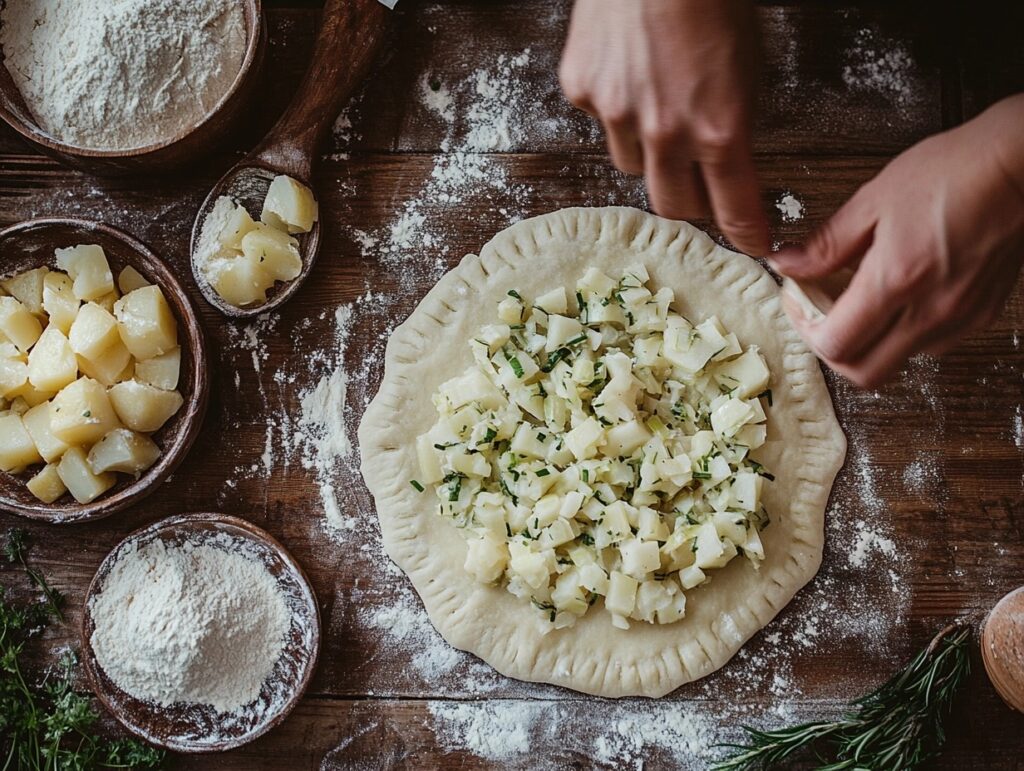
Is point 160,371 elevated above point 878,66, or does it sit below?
below

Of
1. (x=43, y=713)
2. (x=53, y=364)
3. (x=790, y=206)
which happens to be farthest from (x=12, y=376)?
(x=790, y=206)

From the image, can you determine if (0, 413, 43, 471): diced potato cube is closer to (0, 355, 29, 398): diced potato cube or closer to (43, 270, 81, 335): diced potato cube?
(0, 355, 29, 398): diced potato cube

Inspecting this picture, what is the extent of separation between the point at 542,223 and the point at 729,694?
4.08ft

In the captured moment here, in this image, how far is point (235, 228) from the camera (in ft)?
7.17

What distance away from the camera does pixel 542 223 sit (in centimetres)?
225

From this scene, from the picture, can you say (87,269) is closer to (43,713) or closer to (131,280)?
(131,280)

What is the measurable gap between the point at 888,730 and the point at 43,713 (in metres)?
1.99

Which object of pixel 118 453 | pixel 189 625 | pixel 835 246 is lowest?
pixel 189 625

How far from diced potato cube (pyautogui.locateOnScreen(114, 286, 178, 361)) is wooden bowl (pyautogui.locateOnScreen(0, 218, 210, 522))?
1.9 inches

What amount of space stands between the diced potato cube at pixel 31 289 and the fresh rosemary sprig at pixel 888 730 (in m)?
1.96

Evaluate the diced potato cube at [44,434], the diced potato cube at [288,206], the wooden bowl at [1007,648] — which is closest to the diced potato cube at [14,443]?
the diced potato cube at [44,434]

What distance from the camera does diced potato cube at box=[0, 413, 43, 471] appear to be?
83.7 inches

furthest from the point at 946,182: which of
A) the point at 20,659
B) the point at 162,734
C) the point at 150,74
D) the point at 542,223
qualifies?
the point at 20,659

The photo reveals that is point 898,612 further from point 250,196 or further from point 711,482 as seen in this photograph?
point 250,196
